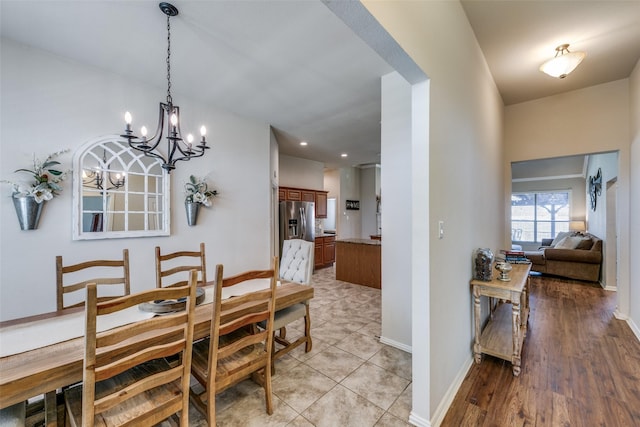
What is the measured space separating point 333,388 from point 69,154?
3223 millimetres

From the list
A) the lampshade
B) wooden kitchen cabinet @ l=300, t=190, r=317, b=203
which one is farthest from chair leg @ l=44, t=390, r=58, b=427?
the lampshade

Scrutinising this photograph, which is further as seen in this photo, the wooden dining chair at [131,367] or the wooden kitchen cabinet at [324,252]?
the wooden kitchen cabinet at [324,252]

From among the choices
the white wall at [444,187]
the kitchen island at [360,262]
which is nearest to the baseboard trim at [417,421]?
the white wall at [444,187]

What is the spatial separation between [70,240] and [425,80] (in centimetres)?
337

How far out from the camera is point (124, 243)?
9.04 feet

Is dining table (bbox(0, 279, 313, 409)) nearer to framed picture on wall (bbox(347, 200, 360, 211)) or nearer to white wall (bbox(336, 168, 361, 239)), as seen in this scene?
white wall (bbox(336, 168, 361, 239))

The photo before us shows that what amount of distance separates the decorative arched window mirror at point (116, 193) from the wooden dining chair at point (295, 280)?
1534 mm

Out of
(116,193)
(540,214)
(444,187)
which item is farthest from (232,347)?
(540,214)

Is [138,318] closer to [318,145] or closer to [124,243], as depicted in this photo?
[124,243]

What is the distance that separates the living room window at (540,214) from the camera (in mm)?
8078

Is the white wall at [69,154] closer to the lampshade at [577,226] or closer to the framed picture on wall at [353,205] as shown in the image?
the framed picture on wall at [353,205]

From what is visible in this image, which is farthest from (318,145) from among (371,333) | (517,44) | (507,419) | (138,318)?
(507,419)

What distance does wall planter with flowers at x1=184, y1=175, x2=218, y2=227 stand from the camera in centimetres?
321

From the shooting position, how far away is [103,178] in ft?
8.80
